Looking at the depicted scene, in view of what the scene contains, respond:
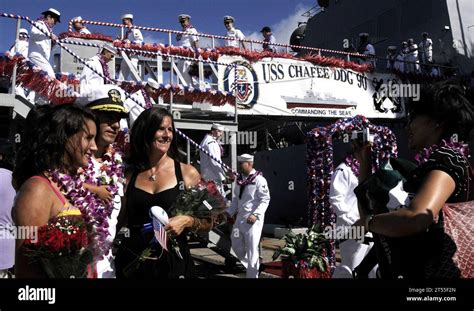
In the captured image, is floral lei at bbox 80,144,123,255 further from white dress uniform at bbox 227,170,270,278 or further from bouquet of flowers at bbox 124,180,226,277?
white dress uniform at bbox 227,170,270,278

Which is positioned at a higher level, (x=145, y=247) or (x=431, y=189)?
(x=431, y=189)

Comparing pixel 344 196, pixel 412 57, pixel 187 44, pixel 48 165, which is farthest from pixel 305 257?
pixel 412 57

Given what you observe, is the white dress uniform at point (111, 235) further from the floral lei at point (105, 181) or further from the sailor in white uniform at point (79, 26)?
the sailor in white uniform at point (79, 26)

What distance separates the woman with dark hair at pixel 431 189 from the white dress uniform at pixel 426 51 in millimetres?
17795

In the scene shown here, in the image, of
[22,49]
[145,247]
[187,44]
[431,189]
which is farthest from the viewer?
[187,44]

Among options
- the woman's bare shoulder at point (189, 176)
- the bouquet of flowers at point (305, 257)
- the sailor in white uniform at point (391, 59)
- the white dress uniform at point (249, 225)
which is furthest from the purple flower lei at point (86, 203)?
the sailor in white uniform at point (391, 59)

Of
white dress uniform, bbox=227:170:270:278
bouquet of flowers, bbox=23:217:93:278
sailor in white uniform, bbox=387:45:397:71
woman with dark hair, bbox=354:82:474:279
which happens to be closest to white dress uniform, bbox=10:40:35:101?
white dress uniform, bbox=227:170:270:278

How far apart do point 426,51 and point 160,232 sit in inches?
729

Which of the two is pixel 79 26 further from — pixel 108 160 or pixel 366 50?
pixel 366 50

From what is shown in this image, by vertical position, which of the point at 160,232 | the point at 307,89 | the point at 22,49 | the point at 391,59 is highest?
the point at 391,59

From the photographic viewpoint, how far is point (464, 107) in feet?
6.89

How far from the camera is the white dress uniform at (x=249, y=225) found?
24.3ft

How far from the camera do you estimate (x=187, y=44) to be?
12.6 metres

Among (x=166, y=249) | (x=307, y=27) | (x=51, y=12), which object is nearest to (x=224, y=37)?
(x=51, y=12)
